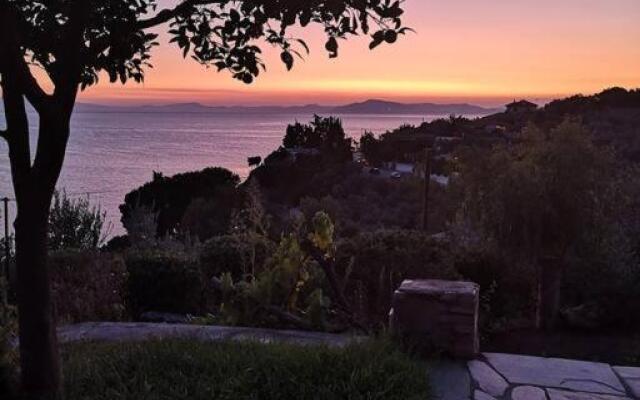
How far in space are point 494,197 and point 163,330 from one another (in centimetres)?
307

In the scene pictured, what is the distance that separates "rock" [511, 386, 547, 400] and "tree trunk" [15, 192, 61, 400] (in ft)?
8.30

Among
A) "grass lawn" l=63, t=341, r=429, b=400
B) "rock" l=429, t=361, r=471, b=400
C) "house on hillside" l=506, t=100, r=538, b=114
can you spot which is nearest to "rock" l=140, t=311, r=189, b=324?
"grass lawn" l=63, t=341, r=429, b=400

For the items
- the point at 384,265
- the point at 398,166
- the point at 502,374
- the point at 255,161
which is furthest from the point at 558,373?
the point at 398,166

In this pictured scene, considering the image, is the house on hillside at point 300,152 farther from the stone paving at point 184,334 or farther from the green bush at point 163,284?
the stone paving at point 184,334

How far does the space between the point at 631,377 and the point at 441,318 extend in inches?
49.5

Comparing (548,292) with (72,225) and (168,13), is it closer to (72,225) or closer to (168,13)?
(168,13)

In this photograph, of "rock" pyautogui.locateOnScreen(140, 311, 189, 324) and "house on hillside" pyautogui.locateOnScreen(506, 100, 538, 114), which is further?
"house on hillside" pyautogui.locateOnScreen(506, 100, 538, 114)

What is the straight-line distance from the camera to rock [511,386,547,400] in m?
A: 3.95

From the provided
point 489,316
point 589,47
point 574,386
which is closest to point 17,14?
point 574,386

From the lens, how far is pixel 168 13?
130 inches

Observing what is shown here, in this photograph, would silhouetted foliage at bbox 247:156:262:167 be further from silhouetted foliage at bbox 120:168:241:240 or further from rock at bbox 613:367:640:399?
rock at bbox 613:367:640:399

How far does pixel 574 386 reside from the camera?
4.14 metres

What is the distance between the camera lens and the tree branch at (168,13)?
326 centimetres

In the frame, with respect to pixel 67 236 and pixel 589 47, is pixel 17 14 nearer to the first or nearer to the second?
pixel 67 236
